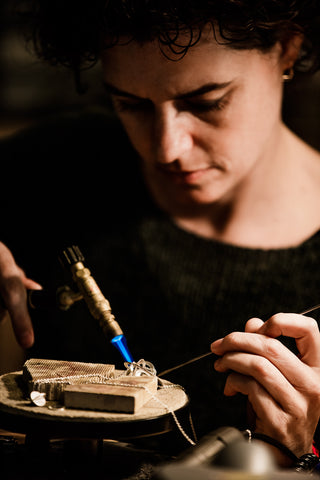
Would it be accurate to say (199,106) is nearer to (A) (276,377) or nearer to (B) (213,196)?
(B) (213,196)

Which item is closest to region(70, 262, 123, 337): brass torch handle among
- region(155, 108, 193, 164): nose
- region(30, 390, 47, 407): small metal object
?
region(30, 390, 47, 407): small metal object

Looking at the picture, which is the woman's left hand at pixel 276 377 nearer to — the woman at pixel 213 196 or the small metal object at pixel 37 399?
the woman at pixel 213 196

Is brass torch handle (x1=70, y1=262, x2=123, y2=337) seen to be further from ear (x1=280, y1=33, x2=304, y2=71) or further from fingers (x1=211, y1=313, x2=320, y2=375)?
ear (x1=280, y1=33, x2=304, y2=71)

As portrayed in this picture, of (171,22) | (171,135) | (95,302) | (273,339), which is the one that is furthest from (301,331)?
(171,22)

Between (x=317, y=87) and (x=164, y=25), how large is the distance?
487 mm

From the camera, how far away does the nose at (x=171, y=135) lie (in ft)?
3.63

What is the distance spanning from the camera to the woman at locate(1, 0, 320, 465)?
0.87 metres

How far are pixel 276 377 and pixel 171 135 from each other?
48 centimetres

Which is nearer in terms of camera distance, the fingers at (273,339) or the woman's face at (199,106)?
the fingers at (273,339)

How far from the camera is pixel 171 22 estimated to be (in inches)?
41.8

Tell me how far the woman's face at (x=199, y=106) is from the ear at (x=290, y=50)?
0.02 m

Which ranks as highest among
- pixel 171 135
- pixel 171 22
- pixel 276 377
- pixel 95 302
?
pixel 171 22

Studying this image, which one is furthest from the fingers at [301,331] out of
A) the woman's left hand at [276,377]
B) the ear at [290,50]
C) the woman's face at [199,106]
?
the ear at [290,50]

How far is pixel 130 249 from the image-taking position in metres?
1.42
